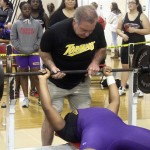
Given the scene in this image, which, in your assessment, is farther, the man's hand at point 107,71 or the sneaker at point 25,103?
the sneaker at point 25,103

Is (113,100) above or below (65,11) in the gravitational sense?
below

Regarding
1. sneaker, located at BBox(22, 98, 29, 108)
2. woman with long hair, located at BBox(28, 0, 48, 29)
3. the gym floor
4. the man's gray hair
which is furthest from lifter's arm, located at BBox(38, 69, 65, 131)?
woman with long hair, located at BBox(28, 0, 48, 29)

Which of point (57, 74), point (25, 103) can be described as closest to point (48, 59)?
point (57, 74)

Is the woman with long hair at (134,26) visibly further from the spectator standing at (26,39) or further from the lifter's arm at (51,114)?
the lifter's arm at (51,114)

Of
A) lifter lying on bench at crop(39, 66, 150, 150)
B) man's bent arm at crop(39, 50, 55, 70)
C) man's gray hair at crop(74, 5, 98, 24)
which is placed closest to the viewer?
lifter lying on bench at crop(39, 66, 150, 150)

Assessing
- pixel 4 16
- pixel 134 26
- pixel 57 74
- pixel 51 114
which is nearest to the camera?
pixel 51 114

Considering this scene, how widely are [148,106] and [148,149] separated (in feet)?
9.68

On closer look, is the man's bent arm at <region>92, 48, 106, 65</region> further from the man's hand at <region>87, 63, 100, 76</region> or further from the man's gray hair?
the man's gray hair

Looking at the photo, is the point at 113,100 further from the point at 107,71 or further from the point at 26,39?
the point at 26,39

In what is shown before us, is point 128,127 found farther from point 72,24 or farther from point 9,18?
point 9,18

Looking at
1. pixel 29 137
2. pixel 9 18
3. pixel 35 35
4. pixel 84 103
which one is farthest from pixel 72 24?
pixel 9 18

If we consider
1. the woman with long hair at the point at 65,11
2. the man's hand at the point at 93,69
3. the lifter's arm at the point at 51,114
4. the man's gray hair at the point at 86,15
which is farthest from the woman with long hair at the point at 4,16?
the lifter's arm at the point at 51,114

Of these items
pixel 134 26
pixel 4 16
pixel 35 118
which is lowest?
pixel 35 118

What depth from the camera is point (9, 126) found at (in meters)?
2.87
